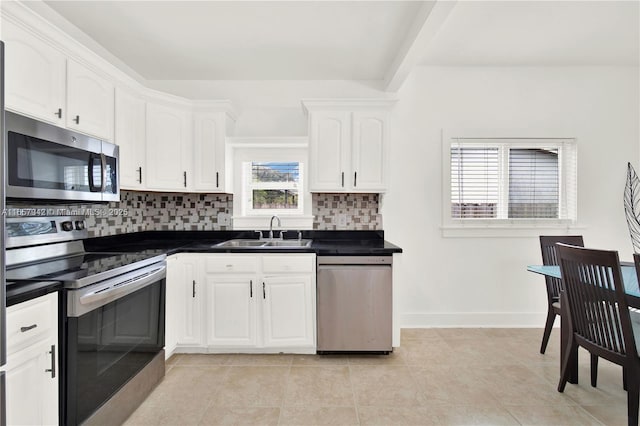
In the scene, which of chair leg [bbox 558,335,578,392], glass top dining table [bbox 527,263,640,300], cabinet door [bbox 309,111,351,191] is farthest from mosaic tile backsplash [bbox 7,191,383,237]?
chair leg [bbox 558,335,578,392]

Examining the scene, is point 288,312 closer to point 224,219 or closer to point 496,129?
point 224,219

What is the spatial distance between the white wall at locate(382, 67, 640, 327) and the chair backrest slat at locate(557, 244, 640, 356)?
1.34 metres

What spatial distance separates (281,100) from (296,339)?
2.33m

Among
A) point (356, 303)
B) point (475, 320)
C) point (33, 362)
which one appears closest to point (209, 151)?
point (356, 303)

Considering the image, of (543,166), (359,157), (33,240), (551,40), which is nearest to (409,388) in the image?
(359,157)

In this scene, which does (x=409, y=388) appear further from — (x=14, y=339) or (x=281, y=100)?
(x=281, y=100)

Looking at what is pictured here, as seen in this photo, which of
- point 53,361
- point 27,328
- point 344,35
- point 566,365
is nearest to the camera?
point 27,328

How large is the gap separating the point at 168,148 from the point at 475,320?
3.46m

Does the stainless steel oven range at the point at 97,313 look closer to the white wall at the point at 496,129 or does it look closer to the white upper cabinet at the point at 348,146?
the white upper cabinet at the point at 348,146

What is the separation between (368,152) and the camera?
290 cm

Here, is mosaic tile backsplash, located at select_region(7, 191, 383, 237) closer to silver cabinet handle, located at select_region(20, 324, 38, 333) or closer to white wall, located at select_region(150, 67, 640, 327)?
white wall, located at select_region(150, 67, 640, 327)

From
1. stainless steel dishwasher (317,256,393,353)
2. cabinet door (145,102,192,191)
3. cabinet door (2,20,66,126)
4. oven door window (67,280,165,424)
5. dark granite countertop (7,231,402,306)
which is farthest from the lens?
cabinet door (145,102,192,191)

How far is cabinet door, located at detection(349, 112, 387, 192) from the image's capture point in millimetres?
2887

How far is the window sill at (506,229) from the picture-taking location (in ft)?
10.8
